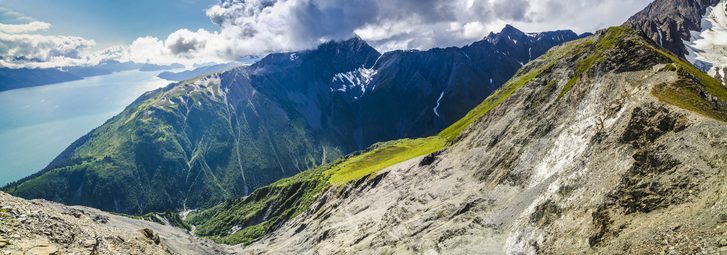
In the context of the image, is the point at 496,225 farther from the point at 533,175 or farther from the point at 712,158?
the point at 712,158

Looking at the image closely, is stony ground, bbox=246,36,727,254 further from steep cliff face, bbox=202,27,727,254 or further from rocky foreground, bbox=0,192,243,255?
rocky foreground, bbox=0,192,243,255

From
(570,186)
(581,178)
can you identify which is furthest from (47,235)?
(581,178)

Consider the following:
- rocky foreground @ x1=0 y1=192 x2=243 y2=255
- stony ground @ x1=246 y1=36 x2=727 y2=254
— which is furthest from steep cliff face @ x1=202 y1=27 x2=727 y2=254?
rocky foreground @ x1=0 y1=192 x2=243 y2=255

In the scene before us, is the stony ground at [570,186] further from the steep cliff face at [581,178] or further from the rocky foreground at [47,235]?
the rocky foreground at [47,235]

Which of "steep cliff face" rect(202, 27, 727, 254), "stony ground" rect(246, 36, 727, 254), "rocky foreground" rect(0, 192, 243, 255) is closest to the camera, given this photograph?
"rocky foreground" rect(0, 192, 243, 255)

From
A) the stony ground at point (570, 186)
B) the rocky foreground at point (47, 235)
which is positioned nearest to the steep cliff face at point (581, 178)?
the stony ground at point (570, 186)

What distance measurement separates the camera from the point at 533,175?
3088 inches

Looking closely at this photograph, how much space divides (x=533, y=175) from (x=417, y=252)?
82.5ft

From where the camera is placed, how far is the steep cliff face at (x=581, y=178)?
44.7m

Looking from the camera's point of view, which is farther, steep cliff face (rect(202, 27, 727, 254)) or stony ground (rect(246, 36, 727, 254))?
steep cliff face (rect(202, 27, 727, 254))

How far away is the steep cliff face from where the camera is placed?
44656 mm

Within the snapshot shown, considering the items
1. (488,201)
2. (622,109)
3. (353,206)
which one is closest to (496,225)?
(488,201)

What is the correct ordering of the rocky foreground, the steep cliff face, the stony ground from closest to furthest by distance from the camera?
the rocky foreground → the stony ground → the steep cliff face

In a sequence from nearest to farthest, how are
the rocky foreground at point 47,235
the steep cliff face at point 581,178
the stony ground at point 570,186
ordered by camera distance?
the rocky foreground at point 47,235
the stony ground at point 570,186
the steep cliff face at point 581,178
